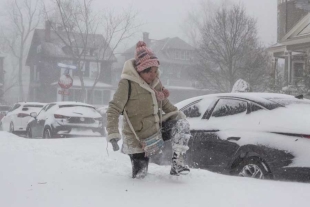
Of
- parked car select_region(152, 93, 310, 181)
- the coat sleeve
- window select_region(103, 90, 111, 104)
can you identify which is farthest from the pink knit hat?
window select_region(103, 90, 111, 104)

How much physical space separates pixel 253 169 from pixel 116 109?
188 centimetres

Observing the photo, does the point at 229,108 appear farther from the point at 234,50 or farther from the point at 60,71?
the point at 60,71

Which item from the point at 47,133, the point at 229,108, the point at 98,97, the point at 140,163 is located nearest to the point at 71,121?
the point at 47,133

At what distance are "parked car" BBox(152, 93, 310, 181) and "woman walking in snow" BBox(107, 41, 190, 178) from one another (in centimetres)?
112

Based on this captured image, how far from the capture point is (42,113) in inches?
502

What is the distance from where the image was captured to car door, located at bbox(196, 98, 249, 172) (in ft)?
16.9

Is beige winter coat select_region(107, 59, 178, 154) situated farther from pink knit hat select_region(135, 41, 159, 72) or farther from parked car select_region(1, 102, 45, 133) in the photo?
parked car select_region(1, 102, 45, 133)

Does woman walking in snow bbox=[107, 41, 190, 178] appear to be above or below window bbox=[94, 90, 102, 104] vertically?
above

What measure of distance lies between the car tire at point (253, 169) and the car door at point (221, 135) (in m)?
0.17

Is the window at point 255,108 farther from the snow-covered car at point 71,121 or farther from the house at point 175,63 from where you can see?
the house at point 175,63

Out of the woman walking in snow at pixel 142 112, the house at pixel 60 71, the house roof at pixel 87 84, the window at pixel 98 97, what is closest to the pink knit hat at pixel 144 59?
the woman walking in snow at pixel 142 112

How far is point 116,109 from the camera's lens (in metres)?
3.96

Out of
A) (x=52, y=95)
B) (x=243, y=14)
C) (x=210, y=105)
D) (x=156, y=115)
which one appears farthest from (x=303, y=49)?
(x=52, y=95)

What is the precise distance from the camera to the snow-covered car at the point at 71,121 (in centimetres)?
1128
